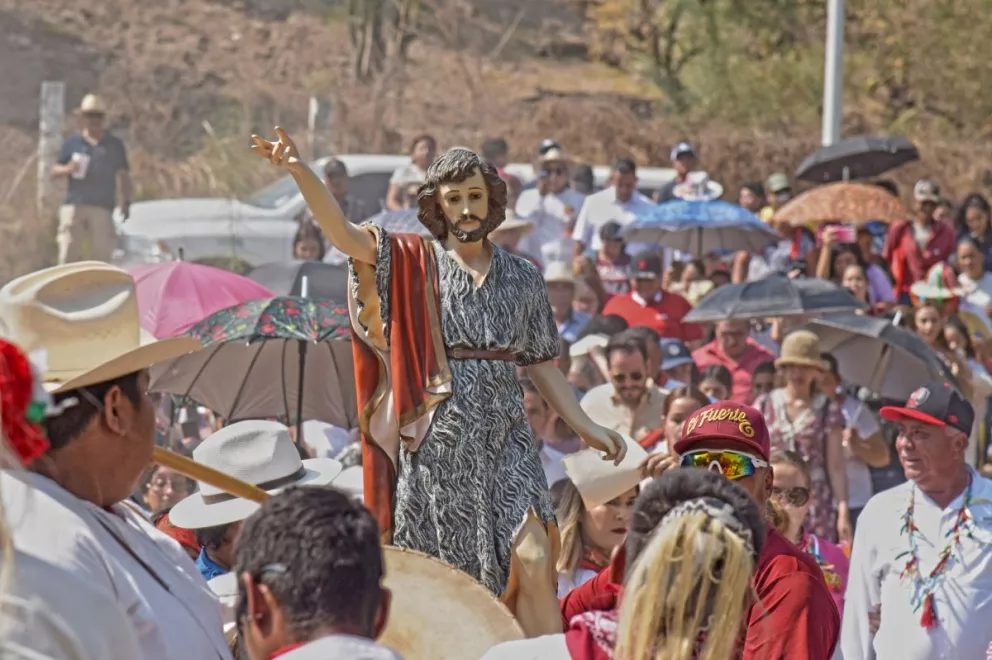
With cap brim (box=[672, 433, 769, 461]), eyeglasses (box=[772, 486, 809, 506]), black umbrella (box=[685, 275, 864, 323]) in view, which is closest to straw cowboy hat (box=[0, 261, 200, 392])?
cap brim (box=[672, 433, 769, 461])

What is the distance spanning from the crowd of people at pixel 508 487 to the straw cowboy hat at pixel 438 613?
0.12ft

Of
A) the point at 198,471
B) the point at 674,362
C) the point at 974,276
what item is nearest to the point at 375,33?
the point at 974,276

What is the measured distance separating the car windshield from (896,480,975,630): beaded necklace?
11.0m

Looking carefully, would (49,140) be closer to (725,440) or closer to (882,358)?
(882,358)

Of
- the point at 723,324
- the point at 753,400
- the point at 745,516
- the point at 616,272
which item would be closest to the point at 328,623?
the point at 745,516

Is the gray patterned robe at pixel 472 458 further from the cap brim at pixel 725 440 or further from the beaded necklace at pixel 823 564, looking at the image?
the beaded necklace at pixel 823 564

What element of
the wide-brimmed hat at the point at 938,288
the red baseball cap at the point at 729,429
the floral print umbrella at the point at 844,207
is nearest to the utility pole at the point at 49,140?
the floral print umbrella at the point at 844,207

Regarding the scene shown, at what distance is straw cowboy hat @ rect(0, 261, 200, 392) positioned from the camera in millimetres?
3994

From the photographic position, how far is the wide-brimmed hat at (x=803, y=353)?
10.6m

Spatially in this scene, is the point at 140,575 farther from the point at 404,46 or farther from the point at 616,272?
the point at 404,46

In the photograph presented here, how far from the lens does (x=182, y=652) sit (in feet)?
13.0

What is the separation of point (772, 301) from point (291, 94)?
63.1ft

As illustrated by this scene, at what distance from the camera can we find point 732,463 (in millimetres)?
5367

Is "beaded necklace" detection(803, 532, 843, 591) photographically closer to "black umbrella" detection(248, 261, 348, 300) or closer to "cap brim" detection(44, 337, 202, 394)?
"black umbrella" detection(248, 261, 348, 300)
